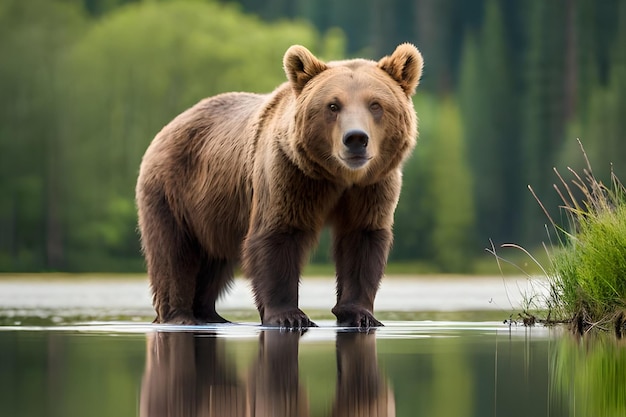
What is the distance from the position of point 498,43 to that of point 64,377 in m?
43.8

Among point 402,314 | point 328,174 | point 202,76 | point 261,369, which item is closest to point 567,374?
point 261,369

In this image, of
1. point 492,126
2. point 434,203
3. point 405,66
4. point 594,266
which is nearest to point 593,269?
point 594,266

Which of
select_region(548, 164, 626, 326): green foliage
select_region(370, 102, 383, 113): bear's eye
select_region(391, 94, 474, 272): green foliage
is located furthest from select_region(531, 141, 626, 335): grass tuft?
select_region(391, 94, 474, 272): green foliage

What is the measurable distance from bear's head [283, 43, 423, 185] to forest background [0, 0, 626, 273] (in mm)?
26898

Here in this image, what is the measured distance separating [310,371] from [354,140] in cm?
232

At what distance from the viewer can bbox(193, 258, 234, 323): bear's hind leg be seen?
900 centimetres

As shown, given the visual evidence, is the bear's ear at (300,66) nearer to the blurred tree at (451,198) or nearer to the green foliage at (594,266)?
the green foliage at (594,266)

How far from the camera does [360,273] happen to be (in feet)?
25.8

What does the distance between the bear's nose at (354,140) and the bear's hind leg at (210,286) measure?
203 centimetres

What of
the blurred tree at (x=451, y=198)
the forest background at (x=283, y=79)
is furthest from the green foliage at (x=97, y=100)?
the blurred tree at (x=451, y=198)

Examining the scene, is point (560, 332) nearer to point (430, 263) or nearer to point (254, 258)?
point (254, 258)

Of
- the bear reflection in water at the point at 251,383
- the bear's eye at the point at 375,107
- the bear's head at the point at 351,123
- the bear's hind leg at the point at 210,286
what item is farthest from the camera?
the bear's hind leg at the point at 210,286

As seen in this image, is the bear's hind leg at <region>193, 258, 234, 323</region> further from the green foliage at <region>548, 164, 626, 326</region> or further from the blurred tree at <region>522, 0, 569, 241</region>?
the blurred tree at <region>522, 0, 569, 241</region>

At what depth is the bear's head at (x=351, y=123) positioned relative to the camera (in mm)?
7418
